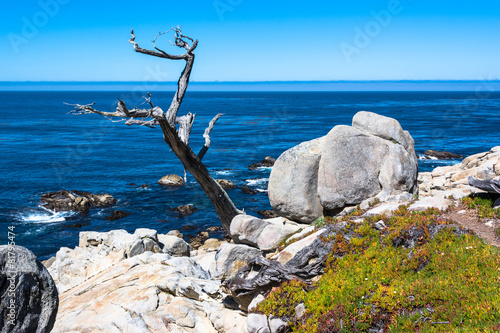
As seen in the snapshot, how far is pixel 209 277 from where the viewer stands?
51.8ft

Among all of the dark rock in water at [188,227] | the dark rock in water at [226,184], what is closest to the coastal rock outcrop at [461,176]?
the dark rock in water at [188,227]

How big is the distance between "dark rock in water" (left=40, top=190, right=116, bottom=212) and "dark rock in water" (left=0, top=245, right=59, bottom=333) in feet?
111

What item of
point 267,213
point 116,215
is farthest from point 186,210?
point 267,213

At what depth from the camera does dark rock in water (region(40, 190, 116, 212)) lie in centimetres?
4134

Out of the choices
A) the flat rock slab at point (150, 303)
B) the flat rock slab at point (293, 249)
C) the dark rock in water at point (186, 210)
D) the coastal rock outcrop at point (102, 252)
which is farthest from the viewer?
the dark rock in water at point (186, 210)

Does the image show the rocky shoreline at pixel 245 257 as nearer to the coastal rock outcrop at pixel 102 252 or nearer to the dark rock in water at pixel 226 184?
the coastal rock outcrop at pixel 102 252

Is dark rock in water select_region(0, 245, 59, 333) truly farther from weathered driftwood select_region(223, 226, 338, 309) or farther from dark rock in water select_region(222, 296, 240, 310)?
dark rock in water select_region(222, 296, 240, 310)

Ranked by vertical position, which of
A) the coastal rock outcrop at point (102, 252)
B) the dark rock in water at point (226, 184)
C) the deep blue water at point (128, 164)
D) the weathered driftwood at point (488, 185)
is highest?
the weathered driftwood at point (488, 185)

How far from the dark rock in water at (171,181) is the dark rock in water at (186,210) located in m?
9.19

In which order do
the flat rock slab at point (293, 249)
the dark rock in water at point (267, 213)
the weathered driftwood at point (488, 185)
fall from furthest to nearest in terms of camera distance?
the dark rock in water at point (267, 213) < the weathered driftwood at point (488, 185) < the flat rock slab at point (293, 249)

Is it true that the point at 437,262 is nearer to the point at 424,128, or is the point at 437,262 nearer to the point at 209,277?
the point at 209,277

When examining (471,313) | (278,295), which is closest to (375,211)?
(278,295)

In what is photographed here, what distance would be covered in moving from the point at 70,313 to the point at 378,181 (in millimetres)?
14440

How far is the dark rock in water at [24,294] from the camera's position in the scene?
27.9 feet
